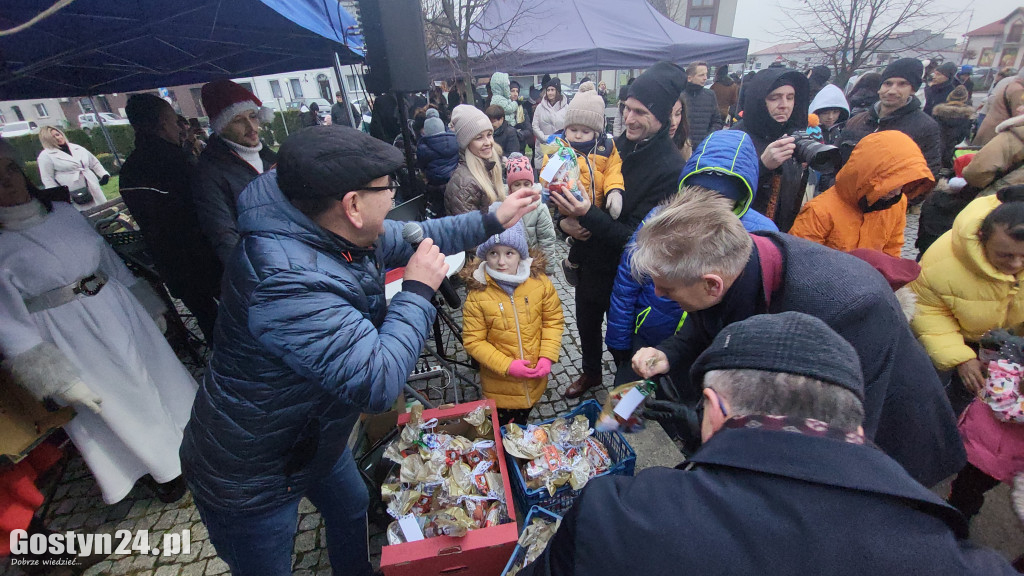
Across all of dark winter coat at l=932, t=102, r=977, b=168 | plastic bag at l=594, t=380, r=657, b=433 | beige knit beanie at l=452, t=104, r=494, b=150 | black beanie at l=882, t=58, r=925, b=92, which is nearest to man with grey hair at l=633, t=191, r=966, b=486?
plastic bag at l=594, t=380, r=657, b=433

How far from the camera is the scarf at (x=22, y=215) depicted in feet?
6.98

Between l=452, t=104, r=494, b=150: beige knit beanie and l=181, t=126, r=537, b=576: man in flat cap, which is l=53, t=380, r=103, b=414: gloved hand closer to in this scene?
l=181, t=126, r=537, b=576: man in flat cap

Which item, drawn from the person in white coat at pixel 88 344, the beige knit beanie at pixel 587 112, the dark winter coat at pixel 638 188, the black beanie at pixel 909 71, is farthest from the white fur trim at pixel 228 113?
the black beanie at pixel 909 71

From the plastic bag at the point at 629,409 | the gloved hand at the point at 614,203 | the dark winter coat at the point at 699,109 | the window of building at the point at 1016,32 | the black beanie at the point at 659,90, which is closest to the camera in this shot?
the plastic bag at the point at 629,409

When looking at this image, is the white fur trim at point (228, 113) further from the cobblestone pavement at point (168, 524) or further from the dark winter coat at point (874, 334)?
the dark winter coat at point (874, 334)

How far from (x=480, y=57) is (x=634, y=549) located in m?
8.84

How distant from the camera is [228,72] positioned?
16.0ft

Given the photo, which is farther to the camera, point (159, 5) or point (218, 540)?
point (159, 5)

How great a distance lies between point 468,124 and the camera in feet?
11.6

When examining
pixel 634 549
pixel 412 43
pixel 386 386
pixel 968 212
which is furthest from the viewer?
pixel 412 43

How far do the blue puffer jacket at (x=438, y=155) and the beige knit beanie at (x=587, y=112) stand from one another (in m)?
1.35

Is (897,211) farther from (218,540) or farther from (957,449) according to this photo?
(218,540)

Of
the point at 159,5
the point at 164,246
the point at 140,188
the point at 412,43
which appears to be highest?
the point at 159,5

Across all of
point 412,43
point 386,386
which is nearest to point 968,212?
point 386,386
